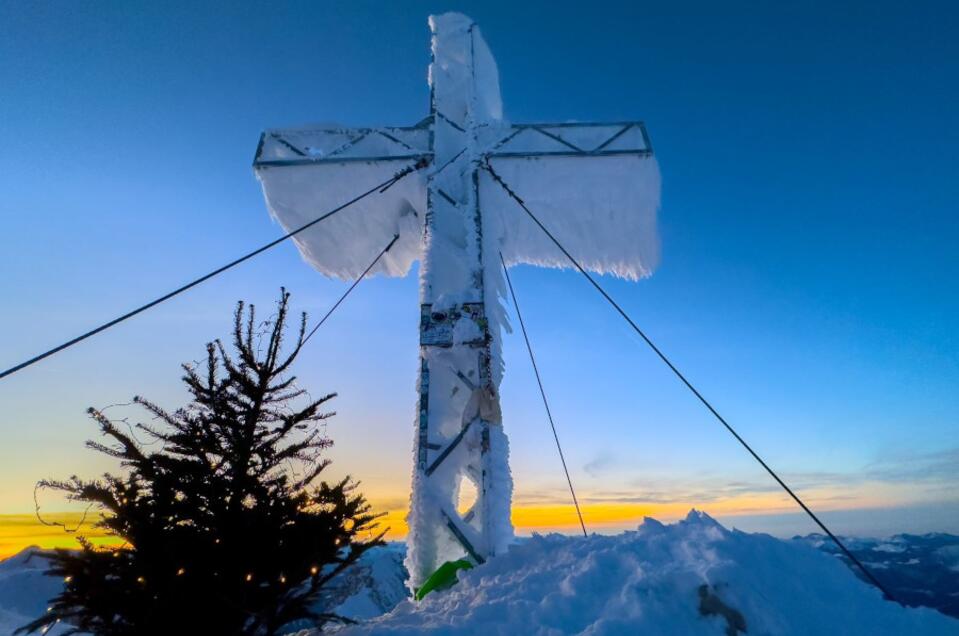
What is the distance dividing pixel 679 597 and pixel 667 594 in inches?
2.8

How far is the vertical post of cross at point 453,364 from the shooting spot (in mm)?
4824

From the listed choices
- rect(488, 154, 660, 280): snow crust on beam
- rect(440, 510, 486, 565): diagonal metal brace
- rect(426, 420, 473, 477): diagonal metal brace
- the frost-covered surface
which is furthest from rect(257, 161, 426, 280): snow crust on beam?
the frost-covered surface

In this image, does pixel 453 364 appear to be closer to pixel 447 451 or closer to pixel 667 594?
pixel 447 451

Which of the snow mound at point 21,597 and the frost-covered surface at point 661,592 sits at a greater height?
the frost-covered surface at point 661,592

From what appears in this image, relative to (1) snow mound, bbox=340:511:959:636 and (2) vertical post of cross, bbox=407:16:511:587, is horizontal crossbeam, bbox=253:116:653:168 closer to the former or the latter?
(2) vertical post of cross, bbox=407:16:511:587

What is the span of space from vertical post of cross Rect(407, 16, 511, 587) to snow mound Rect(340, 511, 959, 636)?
1234mm

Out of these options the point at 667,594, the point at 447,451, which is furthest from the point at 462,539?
the point at 667,594

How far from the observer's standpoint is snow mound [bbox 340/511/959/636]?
9.02 feet

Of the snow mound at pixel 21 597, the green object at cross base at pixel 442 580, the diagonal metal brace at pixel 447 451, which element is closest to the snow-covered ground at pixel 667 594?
the green object at cross base at pixel 442 580

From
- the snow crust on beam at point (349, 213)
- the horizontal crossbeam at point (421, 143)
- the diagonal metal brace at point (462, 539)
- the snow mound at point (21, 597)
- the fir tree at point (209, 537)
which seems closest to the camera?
the fir tree at point (209, 537)

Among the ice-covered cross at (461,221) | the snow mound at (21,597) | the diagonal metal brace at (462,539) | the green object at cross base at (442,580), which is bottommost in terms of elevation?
the snow mound at (21,597)

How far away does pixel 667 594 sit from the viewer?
290cm

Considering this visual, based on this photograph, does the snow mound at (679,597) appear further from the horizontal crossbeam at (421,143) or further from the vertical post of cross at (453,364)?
the horizontal crossbeam at (421,143)

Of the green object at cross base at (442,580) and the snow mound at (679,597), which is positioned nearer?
the snow mound at (679,597)
